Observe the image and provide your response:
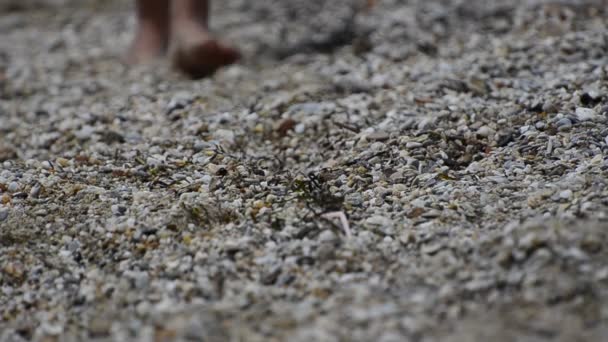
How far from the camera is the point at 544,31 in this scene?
3.25 metres

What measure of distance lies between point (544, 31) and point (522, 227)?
5.79 feet

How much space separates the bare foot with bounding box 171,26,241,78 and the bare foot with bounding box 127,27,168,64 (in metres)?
0.35

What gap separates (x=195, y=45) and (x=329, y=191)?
4.58 feet

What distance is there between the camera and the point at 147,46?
147 inches

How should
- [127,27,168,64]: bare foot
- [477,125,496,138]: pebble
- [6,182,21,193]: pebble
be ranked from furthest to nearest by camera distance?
[127,27,168,64]: bare foot, [477,125,496,138]: pebble, [6,182,21,193]: pebble

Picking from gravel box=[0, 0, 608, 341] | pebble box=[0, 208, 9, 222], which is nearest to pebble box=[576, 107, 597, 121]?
gravel box=[0, 0, 608, 341]

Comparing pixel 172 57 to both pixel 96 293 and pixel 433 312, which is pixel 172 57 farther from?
pixel 433 312

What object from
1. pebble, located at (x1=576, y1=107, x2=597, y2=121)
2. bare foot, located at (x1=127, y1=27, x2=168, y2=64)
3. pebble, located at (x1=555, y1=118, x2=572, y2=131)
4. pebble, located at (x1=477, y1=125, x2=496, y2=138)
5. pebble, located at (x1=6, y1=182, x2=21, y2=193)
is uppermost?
pebble, located at (x1=576, y1=107, x2=597, y2=121)

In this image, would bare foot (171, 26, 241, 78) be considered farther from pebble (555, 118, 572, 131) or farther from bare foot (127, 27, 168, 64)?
→ pebble (555, 118, 572, 131)

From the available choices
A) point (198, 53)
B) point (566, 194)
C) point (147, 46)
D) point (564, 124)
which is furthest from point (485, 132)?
point (147, 46)

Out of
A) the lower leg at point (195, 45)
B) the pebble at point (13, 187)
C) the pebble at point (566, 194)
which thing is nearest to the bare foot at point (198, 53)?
the lower leg at point (195, 45)

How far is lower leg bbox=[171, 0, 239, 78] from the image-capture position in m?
3.27

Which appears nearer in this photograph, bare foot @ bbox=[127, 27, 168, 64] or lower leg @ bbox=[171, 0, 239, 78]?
lower leg @ bbox=[171, 0, 239, 78]

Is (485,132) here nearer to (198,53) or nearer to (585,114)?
(585,114)
